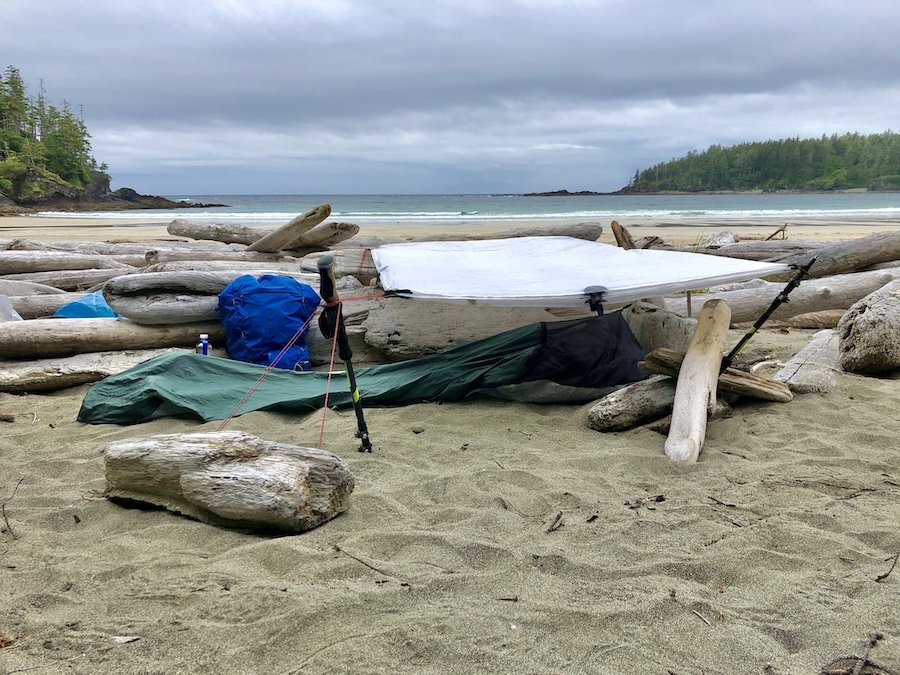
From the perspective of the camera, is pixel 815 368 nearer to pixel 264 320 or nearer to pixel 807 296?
pixel 807 296

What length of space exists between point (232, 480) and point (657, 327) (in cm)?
390

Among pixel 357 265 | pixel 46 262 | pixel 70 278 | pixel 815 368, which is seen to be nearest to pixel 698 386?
pixel 815 368

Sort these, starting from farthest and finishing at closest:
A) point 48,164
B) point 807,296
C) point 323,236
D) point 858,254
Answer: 1. point 48,164
2. point 323,236
3. point 858,254
4. point 807,296

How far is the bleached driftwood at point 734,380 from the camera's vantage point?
4250 millimetres

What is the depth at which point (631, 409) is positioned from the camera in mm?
4180

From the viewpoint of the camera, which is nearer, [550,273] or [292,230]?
[550,273]

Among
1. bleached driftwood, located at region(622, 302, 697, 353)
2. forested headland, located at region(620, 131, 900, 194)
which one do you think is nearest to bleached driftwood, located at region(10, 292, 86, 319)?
bleached driftwood, located at region(622, 302, 697, 353)

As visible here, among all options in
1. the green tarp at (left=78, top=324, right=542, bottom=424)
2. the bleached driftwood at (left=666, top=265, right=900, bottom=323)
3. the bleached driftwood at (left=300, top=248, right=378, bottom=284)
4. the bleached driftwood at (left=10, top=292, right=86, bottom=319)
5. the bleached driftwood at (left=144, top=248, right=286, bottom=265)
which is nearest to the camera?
the green tarp at (left=78, top=324, right=542, bottom=424)

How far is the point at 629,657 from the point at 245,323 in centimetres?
456

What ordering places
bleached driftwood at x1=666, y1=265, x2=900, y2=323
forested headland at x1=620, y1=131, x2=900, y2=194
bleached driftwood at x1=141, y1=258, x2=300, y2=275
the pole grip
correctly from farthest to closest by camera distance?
forested headland at x1=620, y1=131, x2=900, y2=194
bleached driftwood at x1=141, y1=258, x2=300, y2=275
bleached driftwood at x1=666, y1=265, x2=900, y2=323
the pole grip

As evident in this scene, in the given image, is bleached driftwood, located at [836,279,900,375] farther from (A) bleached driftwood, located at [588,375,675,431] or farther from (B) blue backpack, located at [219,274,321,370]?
(B) blue backpack, located at [219,274,321,370]

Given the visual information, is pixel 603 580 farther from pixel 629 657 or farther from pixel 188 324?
pixel 188 324

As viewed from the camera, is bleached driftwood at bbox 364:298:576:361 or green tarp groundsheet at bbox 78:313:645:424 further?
bleached driftwood at bbox 364:298:576:361

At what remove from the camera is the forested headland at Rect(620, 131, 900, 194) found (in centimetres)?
7925
